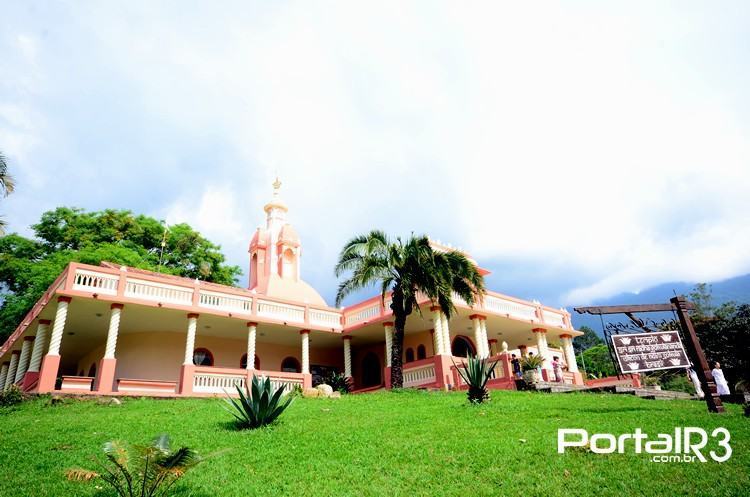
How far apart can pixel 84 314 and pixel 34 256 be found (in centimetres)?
1347

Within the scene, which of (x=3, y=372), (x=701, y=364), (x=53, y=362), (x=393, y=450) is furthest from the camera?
(x=3, y=372)

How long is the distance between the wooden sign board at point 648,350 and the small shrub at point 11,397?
15943mm

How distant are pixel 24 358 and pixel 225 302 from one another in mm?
9127

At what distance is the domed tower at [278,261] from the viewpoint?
2708 centimetres

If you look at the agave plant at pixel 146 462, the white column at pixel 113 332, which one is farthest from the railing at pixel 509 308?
the agave plant at pixel 146 462

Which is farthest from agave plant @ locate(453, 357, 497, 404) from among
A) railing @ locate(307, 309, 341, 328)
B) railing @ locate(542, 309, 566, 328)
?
railing @ locate(542, 309, 566, 328)

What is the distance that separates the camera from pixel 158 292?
17.6 meters

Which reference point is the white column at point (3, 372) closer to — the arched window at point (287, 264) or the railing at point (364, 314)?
the arched window at point (287, 264)

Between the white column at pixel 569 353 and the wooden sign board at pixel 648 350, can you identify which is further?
the white column at pixel 569 353

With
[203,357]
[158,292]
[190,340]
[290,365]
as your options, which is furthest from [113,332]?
[290,365]

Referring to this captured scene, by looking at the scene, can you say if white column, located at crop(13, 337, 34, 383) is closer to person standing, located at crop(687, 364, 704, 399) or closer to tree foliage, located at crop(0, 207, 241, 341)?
tree foliage, located at crop(0, 207, 241, 341)

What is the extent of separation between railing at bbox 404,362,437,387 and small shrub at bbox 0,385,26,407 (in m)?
12.4

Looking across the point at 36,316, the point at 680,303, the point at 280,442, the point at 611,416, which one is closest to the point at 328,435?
the point at 280,442

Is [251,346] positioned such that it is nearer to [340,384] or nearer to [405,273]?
[340,384]
